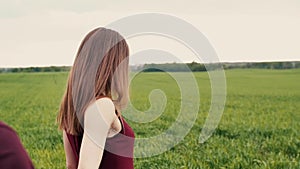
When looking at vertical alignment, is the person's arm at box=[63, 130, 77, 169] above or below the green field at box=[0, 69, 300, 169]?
above

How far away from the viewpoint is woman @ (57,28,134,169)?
2172 millimetres

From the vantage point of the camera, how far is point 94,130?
216 cm

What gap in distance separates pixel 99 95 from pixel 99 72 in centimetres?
8

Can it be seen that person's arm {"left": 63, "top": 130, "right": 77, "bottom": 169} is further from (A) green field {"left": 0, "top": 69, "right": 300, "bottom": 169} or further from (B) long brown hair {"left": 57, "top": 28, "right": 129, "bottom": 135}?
(A) green field {"left": 0, "top": 69, "right": 300, "bottom": 169}

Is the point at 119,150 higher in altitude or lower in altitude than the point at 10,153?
lower

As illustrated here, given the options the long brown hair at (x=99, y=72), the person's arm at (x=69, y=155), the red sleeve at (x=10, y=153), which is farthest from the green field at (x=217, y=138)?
the red sleeve at (x=10, y=153)

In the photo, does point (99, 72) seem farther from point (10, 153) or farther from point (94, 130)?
point (10, 153)

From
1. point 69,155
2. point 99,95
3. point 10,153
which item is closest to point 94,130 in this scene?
point 99,95

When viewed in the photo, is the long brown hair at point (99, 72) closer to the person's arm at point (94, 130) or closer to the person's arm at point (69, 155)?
the person's arm at point (94, 130)

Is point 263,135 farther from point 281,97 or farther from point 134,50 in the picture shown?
point 281,97

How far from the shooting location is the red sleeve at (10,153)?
42.5 inches

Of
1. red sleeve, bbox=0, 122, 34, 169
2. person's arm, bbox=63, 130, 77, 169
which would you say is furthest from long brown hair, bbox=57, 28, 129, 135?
red sleeve, bbox=0, 122, 34, 169

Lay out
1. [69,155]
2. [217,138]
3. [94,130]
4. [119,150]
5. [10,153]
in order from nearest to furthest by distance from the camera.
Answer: [10,153]
[94,130]
[119,150]
[69,155]
[217,138]

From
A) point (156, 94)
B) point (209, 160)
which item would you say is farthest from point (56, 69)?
point (156, 94)
